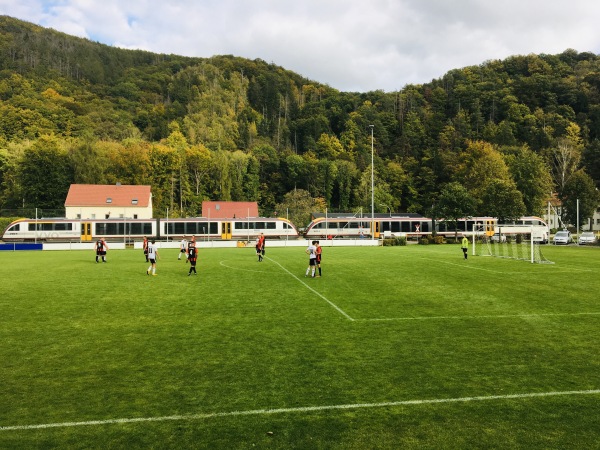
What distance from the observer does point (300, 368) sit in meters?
6.90

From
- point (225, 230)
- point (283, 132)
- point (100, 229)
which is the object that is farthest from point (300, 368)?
point (283, 132)

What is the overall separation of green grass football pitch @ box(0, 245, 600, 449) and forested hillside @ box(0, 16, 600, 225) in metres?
41.6

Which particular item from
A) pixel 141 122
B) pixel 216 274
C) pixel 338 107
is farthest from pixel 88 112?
pixel 216 274

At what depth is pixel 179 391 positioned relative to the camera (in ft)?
19.6

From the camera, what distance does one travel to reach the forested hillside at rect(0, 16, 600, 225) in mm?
64438

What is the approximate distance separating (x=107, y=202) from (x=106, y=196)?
104cm

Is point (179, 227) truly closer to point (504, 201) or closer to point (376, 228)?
point (376, 228)

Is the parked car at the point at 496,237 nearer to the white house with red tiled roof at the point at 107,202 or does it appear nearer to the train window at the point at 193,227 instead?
the train window at the point at 193,227

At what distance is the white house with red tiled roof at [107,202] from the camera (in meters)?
54.3

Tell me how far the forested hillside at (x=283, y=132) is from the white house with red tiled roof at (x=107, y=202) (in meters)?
9.87

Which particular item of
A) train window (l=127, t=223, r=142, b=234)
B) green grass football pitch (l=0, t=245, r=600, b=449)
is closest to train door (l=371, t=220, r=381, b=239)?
train window (l=127, t=223, r=142, b=234)

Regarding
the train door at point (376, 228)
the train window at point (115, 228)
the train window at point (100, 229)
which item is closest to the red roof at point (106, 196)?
the train window at point (115, 228)

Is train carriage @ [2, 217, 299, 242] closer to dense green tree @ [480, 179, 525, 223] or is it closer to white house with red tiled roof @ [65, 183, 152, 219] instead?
white house with red tiled roof @ [65, 183, 152, 219]

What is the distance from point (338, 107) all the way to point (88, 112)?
59748 mm
